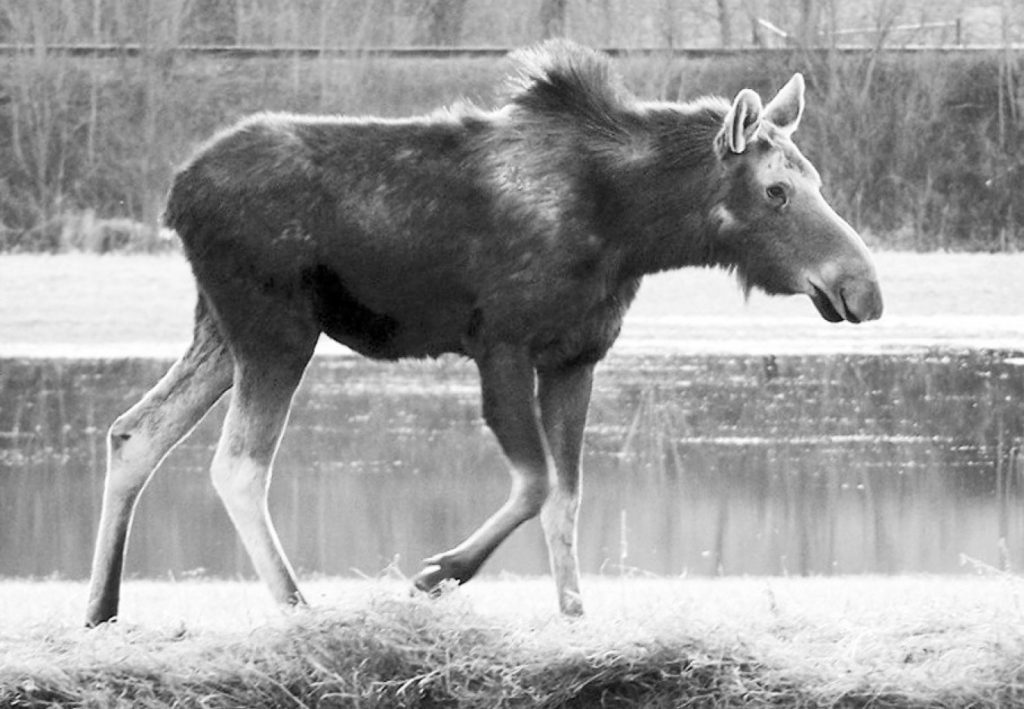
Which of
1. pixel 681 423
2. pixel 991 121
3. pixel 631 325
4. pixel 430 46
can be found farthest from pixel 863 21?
pixel 681 423

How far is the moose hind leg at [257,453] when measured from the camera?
6.00m

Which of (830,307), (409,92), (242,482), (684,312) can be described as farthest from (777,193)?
(409,92)

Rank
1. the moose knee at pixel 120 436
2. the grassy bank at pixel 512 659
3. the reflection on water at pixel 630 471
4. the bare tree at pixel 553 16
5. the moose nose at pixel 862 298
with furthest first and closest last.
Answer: the bare tree at pixel 553 16 < the reflection on water at pixel 630 471 < the moose knee at pixel 120 436 < the moose nose at pixel 862 298 < the grassy bank at pixel 512 659

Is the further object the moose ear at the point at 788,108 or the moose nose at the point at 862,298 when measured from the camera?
the moose ear at the point at 788,108

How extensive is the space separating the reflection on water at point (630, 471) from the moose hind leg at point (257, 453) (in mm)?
2628

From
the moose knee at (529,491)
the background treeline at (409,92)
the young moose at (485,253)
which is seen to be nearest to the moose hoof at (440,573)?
the young moose at (485,253)

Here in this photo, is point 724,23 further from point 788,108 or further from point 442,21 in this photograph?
point 788,108

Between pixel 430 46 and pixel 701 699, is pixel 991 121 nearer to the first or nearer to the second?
pixel 430 46

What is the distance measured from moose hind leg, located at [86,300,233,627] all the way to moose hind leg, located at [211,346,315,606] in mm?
205

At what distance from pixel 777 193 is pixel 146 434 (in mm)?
2132

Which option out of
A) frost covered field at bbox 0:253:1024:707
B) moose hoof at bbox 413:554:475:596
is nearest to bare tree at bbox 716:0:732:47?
frost covered field at bbox 0:253:1024:707

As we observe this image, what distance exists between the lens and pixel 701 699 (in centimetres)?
503

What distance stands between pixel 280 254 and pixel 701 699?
1.99 metres

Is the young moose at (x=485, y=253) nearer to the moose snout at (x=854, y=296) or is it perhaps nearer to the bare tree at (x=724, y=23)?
the moose snout at (x=854, y=296)
